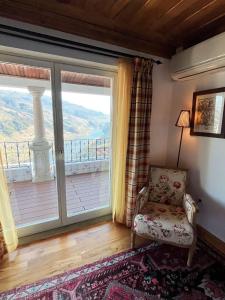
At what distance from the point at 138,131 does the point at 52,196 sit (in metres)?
1.37

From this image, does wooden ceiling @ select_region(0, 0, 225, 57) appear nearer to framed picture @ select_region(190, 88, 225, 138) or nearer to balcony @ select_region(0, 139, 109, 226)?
framed picture @ select_region(190, 88, 225, 138)

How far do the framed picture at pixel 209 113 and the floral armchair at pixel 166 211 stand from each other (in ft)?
1.84

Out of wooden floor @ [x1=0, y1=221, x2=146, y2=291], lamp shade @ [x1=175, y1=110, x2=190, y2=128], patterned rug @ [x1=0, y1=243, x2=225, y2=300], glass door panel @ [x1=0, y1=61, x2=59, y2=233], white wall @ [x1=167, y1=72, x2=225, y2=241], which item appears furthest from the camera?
lamp shade @ [x1=175, y1=110, x2=190, y2=128]

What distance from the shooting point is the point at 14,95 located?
1.73m

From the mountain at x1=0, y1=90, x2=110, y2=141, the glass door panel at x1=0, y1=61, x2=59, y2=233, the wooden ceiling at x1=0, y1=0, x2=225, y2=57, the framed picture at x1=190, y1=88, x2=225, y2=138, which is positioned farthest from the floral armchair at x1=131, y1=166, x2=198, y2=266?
the wooden ceiling at x1=0, y1=0, x2=225, y2=57

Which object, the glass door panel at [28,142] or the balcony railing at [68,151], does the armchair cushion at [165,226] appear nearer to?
the balcony railing at [68,151]

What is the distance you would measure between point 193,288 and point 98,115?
199 centimetres

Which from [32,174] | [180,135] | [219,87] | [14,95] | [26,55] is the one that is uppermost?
[26,55]

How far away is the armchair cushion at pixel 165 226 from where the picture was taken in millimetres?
1550

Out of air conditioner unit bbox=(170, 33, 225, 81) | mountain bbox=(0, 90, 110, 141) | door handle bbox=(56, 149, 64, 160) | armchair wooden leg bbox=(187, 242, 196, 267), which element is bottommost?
armchair wooden leg bbox=(187, 242, 196, 267)

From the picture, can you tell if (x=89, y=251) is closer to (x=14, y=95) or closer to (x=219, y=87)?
(x=14, y=95)

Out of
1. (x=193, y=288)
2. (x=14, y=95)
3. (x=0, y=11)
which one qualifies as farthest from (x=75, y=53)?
(x=193, y=288)

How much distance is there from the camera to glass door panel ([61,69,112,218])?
200 centimetres

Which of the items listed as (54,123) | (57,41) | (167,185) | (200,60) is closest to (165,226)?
(167,185)
